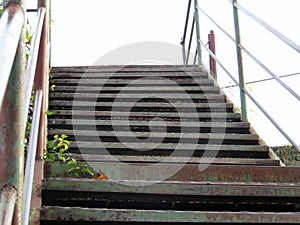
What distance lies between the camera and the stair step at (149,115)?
10.9 ft

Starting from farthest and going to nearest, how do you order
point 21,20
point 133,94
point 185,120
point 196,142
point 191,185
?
point 133,94 → point 185,120 → point 196,142 → point 191,185 → point 21,20

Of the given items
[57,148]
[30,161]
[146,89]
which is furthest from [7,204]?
[146,89]

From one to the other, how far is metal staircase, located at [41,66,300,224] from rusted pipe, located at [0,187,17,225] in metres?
0.77

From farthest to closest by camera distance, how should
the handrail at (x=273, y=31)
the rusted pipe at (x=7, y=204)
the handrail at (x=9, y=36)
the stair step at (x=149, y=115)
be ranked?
the stair step at (x=149, y=115) < the handrail at (x=273, y=31) < the rusted pipe at (x=7, y=204) < the handrail at (x=9, y=36)

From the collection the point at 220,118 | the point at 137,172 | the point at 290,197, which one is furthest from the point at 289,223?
the point at 220,118

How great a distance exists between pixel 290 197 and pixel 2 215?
133 cm

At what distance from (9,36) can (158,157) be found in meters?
1.75

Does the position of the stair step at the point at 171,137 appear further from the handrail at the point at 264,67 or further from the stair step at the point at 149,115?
the handrail at the point at 264,67

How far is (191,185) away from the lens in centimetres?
183

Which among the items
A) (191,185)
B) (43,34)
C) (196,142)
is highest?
(43,34)

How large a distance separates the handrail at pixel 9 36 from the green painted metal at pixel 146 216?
2.89 feet

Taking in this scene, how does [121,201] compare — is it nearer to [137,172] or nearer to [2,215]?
[137,172]

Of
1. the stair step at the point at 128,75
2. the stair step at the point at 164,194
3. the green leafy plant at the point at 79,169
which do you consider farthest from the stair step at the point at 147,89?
the stair step at the point at 164,194

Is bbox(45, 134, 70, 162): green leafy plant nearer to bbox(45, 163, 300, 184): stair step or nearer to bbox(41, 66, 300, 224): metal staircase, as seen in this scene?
bbox(41, 66, 300, 224): metal staircase
